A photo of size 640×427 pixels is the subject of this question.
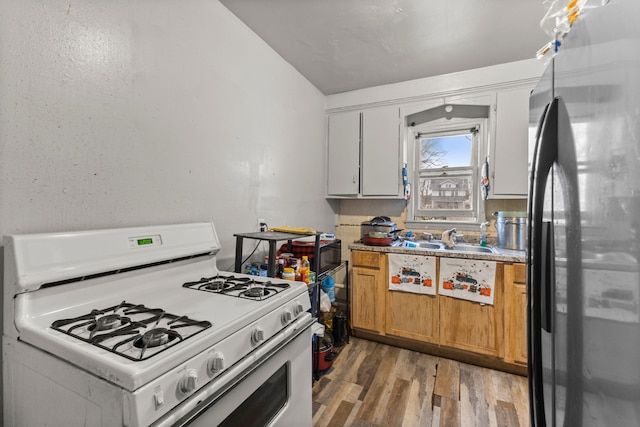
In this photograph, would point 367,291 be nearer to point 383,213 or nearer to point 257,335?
point 383,213

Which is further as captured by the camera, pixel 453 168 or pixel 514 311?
pixel 453 168

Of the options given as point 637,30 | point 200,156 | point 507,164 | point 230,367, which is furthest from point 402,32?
point 230,367

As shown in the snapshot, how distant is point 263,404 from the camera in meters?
1.00

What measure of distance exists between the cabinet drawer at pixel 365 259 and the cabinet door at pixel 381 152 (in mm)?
721

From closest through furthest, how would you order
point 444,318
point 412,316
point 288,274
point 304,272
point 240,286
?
point 240,286
point 288,274
point 304,272
point 444,318
point 412,316

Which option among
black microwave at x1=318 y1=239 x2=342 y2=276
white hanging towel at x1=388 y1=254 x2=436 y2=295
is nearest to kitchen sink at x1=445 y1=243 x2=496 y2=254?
white hanging towel at x1=388 y1=254 x2=436 y2=295

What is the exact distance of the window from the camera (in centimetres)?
286

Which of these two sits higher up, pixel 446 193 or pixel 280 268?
pixel 446 193

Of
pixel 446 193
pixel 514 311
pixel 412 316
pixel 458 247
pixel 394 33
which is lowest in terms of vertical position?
pixel 412 316

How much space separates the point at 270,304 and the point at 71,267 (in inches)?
26.3

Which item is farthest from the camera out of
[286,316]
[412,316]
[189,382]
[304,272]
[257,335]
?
[412,316]

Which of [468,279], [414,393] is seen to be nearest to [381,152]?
[468,279]

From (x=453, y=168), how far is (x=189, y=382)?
295cm

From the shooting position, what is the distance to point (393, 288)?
2.48 meters
